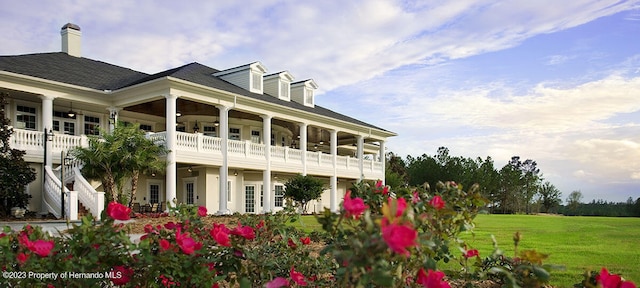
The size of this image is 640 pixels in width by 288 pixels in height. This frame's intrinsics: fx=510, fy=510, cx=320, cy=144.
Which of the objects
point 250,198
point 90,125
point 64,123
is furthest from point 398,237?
point 250,198

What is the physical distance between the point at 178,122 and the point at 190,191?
3.81 metres

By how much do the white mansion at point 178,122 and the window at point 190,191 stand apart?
0.05 meters

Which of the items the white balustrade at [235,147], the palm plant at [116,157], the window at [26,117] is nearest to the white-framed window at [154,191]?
the white balustrade at [235,147]

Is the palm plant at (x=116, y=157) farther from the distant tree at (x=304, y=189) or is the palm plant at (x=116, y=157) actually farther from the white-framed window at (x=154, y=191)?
Answer: the distant tree at (x=304, y=189)

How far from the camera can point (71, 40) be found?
85.9ft

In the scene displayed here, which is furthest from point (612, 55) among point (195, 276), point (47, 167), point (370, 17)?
point (47, 167)

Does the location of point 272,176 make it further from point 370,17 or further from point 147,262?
point 147,262

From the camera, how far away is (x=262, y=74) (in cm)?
2756

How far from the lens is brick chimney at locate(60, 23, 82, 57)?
25984mm

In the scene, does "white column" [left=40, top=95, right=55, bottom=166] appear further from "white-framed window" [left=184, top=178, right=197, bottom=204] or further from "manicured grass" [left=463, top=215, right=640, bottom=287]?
"manicured grass" [left=463, top=215, right=640, bottom=287]

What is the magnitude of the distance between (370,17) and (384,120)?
2213 cm

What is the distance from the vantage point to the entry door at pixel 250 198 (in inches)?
1113

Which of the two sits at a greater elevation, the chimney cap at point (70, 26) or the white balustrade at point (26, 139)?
the chimney cap at point (70, 26)

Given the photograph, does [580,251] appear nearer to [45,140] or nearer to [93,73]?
[45,140]
